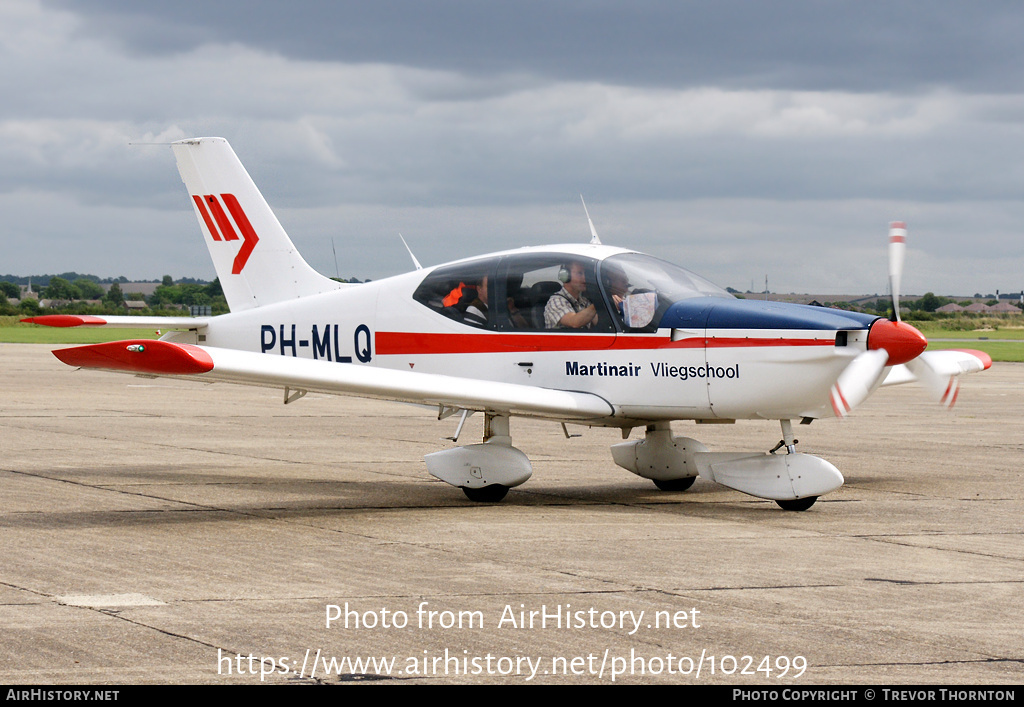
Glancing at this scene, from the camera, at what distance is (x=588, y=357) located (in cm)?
1067

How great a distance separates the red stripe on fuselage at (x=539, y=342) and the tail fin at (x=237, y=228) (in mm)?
2415

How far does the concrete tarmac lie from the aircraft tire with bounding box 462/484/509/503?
143mm

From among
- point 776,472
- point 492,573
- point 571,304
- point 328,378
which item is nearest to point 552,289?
point 571,304

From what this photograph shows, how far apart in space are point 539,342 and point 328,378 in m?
2.14

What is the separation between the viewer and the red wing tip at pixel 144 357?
8570 mm

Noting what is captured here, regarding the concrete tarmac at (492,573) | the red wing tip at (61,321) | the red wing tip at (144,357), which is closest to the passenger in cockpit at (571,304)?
the concrete tarmac at (492,573)

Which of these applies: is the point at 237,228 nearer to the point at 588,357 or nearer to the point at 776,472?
the point at 588,357

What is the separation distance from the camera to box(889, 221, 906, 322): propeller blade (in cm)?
1016

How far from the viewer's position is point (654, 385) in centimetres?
1040

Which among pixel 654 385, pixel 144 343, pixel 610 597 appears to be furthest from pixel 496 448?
pixel 610 597

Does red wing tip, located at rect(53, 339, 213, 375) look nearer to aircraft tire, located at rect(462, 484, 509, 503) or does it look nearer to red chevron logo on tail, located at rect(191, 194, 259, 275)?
aircraft tire, located at rect(462, 484, 509, 503)

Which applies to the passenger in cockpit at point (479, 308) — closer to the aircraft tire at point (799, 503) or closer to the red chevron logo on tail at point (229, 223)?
the aircraft tire at point (799, 503)

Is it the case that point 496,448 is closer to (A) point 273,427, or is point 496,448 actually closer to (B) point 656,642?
(B) point 656,642

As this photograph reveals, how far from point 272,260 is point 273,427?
564 cm
